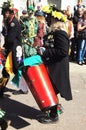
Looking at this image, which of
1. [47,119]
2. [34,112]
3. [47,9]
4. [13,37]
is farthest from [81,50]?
[47,9]

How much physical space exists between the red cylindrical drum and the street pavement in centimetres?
39

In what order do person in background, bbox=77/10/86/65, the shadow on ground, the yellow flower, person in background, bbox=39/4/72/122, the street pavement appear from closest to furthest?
person in background, bbox=39/4/72/122, the yellow flower, the street pavement, the shadow on ground, person in background, bbox=77/10/86/65

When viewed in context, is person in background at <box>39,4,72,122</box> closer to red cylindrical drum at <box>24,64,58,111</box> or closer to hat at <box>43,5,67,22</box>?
hat at <box>43,5,67,22</box>

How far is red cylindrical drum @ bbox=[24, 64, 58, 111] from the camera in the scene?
637cm

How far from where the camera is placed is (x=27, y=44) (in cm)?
865

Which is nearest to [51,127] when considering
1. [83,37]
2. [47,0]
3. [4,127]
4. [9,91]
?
[4,127]

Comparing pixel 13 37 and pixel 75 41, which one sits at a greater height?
pixel 13 37

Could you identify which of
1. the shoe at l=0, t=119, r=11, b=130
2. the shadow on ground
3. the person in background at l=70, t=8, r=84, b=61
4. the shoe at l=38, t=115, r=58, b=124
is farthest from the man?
the person in background at l=70, t=8, r=84, b=61

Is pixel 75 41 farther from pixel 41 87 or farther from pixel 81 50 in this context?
pixel 41 87

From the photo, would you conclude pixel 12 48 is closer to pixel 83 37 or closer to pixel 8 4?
pixel 8 4

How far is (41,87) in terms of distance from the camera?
641 cm

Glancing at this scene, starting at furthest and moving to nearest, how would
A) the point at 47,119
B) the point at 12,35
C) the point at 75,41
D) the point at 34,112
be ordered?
the point at 75,41 < the point at 12,35 < the point at 34,112 < the point at 47,119

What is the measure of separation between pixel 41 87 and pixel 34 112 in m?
0.96

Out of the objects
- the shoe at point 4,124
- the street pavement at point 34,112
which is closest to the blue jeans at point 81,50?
the street pavement at point 34,112
